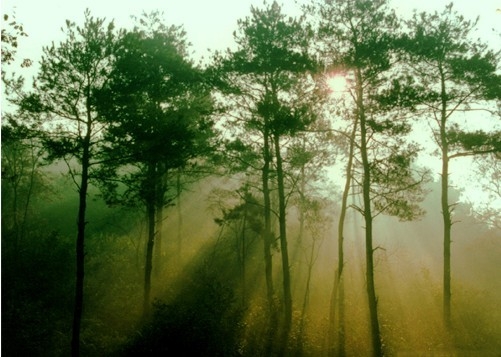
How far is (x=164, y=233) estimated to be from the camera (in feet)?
117

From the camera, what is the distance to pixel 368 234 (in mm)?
14578

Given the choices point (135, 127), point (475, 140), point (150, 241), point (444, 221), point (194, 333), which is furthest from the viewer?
point (444, 221)

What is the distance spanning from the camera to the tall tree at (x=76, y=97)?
1304 cm

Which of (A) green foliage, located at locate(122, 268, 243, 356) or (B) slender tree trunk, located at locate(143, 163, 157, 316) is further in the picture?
(B) slender tree trunk, located at locate(143, 163, 157, 316)

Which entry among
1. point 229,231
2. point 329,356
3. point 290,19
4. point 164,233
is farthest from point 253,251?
point 290,19

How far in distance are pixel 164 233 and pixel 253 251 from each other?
9618 mm

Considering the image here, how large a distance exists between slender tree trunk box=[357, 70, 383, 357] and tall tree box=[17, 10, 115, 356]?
9.51 metres

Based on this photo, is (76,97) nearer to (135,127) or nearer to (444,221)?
(135,127)

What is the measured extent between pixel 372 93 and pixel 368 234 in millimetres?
5410

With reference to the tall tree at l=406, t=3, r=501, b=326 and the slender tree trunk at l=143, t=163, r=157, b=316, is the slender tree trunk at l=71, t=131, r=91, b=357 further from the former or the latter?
the tall tree at l=406, t=3, r=501, b=326

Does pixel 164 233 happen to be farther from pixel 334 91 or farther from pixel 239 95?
pixel 334 91

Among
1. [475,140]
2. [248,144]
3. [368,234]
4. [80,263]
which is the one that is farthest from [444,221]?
[80,263]

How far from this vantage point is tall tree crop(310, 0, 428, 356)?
14.1m

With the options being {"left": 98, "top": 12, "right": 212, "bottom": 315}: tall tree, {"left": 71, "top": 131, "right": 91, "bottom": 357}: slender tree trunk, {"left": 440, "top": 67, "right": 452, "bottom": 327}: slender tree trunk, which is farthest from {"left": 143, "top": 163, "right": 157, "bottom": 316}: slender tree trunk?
{"left": 440, "top": 67, "right": 452, "bottom": 327}: slender tree trunk
